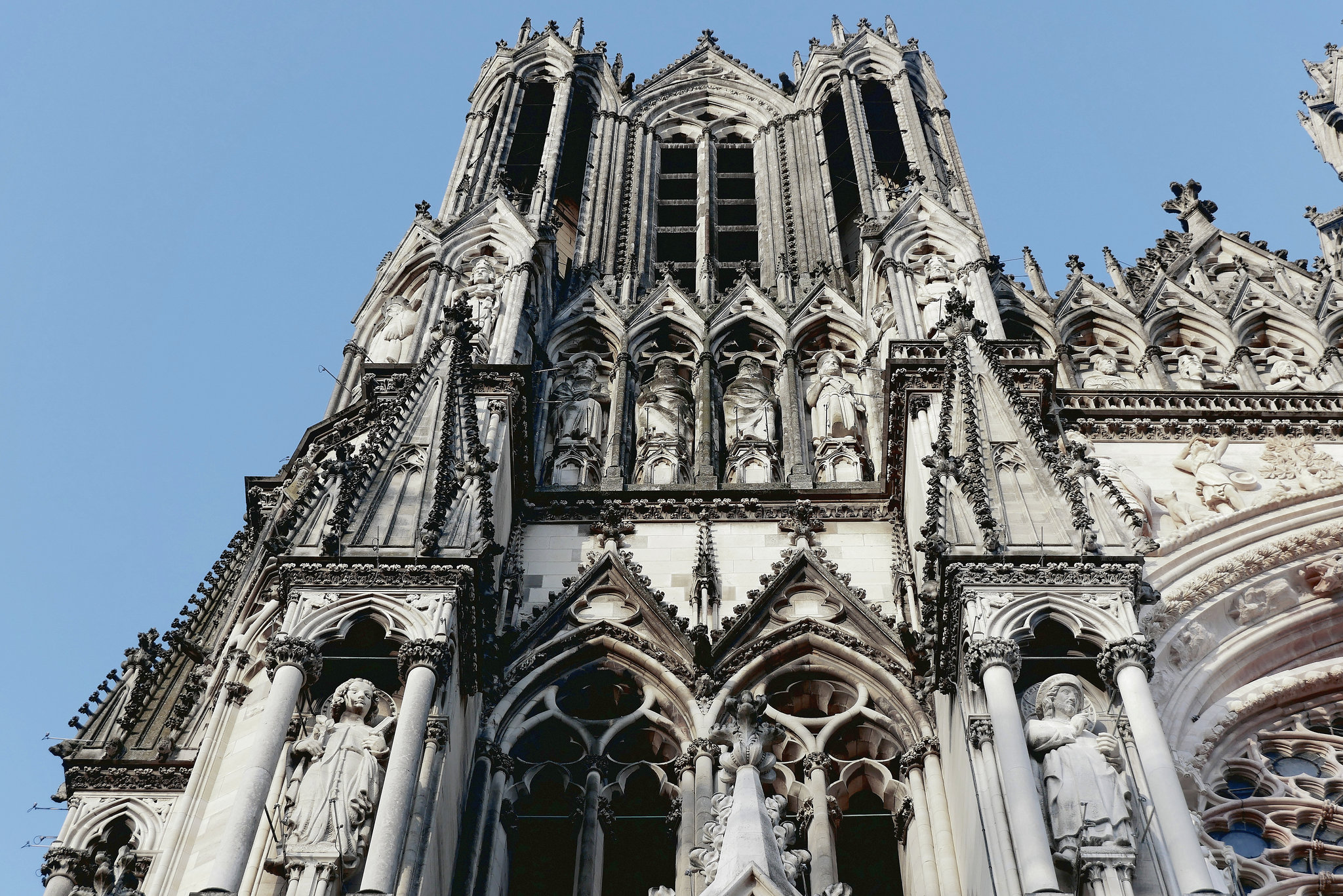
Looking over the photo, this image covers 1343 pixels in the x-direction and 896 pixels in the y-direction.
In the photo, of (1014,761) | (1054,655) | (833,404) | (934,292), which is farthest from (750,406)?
(1014,761)

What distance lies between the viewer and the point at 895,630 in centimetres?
1700

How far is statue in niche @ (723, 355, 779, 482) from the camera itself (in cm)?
2003

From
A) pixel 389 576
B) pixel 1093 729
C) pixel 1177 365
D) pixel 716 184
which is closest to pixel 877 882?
pixel 1093 729

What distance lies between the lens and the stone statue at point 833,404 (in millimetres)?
20516

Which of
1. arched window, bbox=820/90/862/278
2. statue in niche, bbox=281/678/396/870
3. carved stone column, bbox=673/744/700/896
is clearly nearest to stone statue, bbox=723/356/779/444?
arched window, bbox=820/90/862/278

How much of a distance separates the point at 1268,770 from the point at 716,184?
15.4m

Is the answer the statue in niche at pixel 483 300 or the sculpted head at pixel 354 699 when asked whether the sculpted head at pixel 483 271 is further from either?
the sculpted head at pixel 354 699

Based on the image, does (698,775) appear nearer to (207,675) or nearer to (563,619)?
(563,619)

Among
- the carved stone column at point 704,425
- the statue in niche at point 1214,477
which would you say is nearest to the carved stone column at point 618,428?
the carved stone column at point 704,425

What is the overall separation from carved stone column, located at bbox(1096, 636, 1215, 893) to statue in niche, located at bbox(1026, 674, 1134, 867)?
0.70 ft

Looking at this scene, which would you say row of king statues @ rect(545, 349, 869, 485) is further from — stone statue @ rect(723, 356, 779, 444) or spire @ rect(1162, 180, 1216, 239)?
spire @ rect(1162, 180, 1216, 239)

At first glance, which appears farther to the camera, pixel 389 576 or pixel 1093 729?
pixel 389 576

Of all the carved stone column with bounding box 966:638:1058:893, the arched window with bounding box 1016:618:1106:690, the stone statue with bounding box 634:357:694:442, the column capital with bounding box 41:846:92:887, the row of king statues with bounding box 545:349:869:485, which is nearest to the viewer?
the carved stone column with bounding box 966:638:1058:893

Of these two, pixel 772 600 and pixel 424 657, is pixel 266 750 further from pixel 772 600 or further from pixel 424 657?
pixel 772 600
